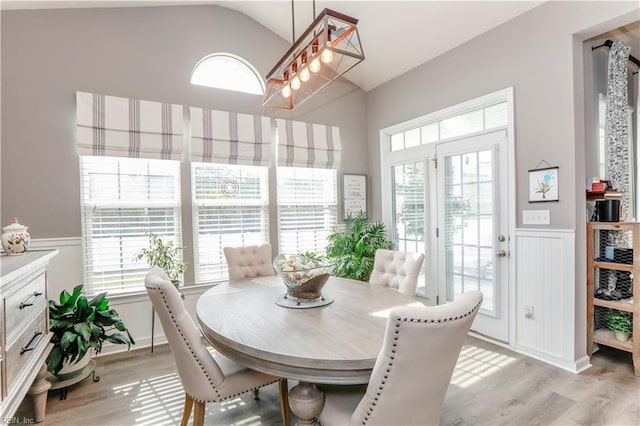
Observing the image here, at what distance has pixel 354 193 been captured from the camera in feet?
15.8

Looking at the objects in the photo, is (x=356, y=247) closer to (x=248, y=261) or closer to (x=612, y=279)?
(x=248, y=261)

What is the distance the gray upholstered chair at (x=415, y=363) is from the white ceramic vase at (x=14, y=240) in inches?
91.5

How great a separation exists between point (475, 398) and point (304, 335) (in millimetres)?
1614

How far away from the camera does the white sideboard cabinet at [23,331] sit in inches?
59.8

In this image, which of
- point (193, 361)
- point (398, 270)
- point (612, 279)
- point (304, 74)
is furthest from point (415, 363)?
point (612, 279)

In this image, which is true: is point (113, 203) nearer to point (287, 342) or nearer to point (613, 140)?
point (287, 342)

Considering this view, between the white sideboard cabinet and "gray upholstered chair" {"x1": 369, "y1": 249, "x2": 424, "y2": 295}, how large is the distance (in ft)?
7.43

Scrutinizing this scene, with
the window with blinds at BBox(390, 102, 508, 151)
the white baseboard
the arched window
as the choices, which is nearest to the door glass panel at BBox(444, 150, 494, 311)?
the window with blinds at BBox(390, 102, 508, 151)

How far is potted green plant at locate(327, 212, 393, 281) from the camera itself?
162 inches

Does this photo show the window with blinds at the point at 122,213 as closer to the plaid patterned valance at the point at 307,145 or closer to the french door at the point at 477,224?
the plaid patterned valance at the point at 307,145

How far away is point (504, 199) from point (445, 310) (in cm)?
252

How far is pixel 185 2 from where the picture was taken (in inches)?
143

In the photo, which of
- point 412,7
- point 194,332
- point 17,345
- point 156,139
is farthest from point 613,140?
point 17,345

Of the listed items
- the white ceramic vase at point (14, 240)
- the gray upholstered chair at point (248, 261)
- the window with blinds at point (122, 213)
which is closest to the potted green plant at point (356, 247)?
the gray upholstered chair at point (248, 261)
